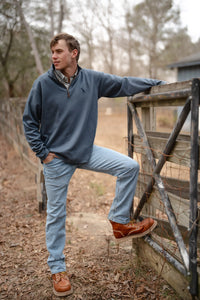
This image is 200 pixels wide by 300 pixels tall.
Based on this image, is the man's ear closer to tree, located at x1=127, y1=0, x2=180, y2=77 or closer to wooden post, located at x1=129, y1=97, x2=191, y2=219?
wooden post, located at x1=129, y1=97, x2=191, y2=219

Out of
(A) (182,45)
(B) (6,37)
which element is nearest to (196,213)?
(B) (6,37)

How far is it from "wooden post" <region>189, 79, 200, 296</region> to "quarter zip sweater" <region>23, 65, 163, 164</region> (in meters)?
0.76

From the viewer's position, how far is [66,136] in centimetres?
265

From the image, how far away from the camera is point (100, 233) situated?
404 centimetres

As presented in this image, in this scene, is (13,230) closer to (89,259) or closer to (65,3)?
(89,259)

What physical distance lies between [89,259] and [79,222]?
1128 mm

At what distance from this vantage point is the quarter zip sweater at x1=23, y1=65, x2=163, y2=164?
8.45 ft

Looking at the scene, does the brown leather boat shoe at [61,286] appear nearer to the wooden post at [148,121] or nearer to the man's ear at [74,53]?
the wooden post at [148,121]

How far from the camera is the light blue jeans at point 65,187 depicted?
8.73ft

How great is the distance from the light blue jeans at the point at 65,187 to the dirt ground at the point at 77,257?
1.23 ft

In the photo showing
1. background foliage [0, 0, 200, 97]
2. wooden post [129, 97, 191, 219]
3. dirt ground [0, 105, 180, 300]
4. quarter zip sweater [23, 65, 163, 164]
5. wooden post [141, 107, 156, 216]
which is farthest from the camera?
background foliage [0, 0, 200, 97]

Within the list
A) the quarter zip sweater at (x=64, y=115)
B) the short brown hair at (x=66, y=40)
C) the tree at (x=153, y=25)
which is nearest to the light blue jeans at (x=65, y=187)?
the quarter zip sweater at (x=64, y=115)

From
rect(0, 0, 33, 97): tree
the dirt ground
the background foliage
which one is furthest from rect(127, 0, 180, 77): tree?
the dirt ground

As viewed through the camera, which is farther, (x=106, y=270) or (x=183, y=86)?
(x=106, y=270)
